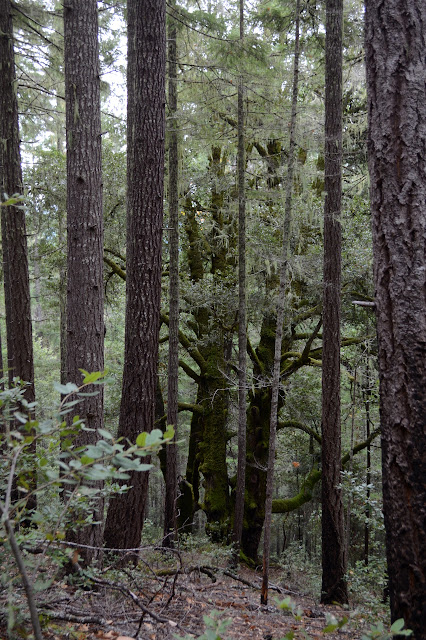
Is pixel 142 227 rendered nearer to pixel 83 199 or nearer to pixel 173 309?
pixel 83 199

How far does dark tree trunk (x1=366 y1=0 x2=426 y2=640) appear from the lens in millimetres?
2566

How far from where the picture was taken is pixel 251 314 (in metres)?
11.1

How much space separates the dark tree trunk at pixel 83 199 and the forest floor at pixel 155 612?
117cm

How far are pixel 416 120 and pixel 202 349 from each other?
9.85 meters

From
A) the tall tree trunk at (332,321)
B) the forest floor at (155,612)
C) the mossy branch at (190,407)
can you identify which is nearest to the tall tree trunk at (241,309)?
the tall tree trunk at (332,321)

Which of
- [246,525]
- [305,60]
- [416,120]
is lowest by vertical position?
[246,525]

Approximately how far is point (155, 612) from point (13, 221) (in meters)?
6.72

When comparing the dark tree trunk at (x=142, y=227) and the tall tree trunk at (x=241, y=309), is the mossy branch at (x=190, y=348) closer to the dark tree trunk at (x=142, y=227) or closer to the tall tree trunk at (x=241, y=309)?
the tall tree trunk at (x=241, y=309)

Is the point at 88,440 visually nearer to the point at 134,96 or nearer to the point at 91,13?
the point at 134,96

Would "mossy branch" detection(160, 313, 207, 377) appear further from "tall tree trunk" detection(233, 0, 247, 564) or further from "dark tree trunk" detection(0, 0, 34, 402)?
"dark tree trunk" detection(0, 0, 34, 402)

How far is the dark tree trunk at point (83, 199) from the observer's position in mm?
4953

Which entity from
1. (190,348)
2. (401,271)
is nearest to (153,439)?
(401,271)

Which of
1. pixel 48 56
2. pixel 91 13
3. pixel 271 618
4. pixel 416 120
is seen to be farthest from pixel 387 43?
pixel 48 56

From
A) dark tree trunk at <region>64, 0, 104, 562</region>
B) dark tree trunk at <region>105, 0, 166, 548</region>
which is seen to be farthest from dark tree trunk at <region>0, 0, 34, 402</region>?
dark tree trunk at <region>64, 0, 104, 562</region>
